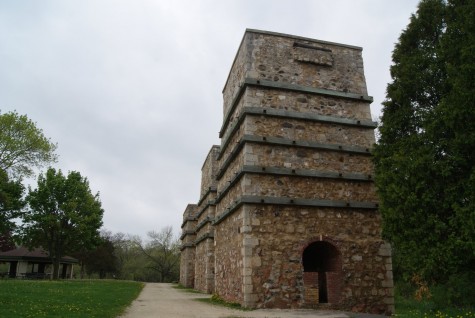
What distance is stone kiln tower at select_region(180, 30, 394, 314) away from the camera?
12355 mm

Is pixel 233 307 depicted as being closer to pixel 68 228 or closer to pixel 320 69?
pixel 320 69

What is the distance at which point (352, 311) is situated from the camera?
40.3 ft

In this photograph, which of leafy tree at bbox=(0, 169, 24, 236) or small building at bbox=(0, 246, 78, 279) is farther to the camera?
small building at bbox=(0, 246, 78, 279)

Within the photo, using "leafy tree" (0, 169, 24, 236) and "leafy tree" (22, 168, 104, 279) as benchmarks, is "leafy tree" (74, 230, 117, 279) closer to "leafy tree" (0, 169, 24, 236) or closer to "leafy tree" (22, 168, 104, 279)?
"leafy tree" (22, 168, 104, 279)

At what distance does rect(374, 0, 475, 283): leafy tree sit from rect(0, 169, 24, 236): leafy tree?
29849 millimetres

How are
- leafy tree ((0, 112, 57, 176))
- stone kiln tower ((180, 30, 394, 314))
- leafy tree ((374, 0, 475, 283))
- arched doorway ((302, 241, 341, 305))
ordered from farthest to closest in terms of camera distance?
leafy tree ((0, 112, 57, 176))
stone kiln tower ((180, 30, 394, 314))
arched doorway ((302, 241, 341, 305))
leafy tree ((374, 0, 475, 283))

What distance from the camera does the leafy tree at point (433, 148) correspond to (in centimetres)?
864

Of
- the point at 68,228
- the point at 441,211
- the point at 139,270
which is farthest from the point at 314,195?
the point at 139,270

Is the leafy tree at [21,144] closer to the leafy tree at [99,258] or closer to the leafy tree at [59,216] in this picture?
the leafy tree at [59,216]

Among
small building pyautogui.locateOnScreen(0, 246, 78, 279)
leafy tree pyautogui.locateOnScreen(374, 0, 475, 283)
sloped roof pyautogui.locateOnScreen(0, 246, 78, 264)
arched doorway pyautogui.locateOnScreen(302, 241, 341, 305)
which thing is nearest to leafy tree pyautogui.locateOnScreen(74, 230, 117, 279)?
small building pyautogui.locateOnScreen(0, 246, 78, 279)

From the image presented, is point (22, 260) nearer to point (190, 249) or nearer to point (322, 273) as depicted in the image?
point (190, 249)

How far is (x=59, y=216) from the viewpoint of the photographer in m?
35.2

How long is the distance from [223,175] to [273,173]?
182 inches

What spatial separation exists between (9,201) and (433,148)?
32.8 m
